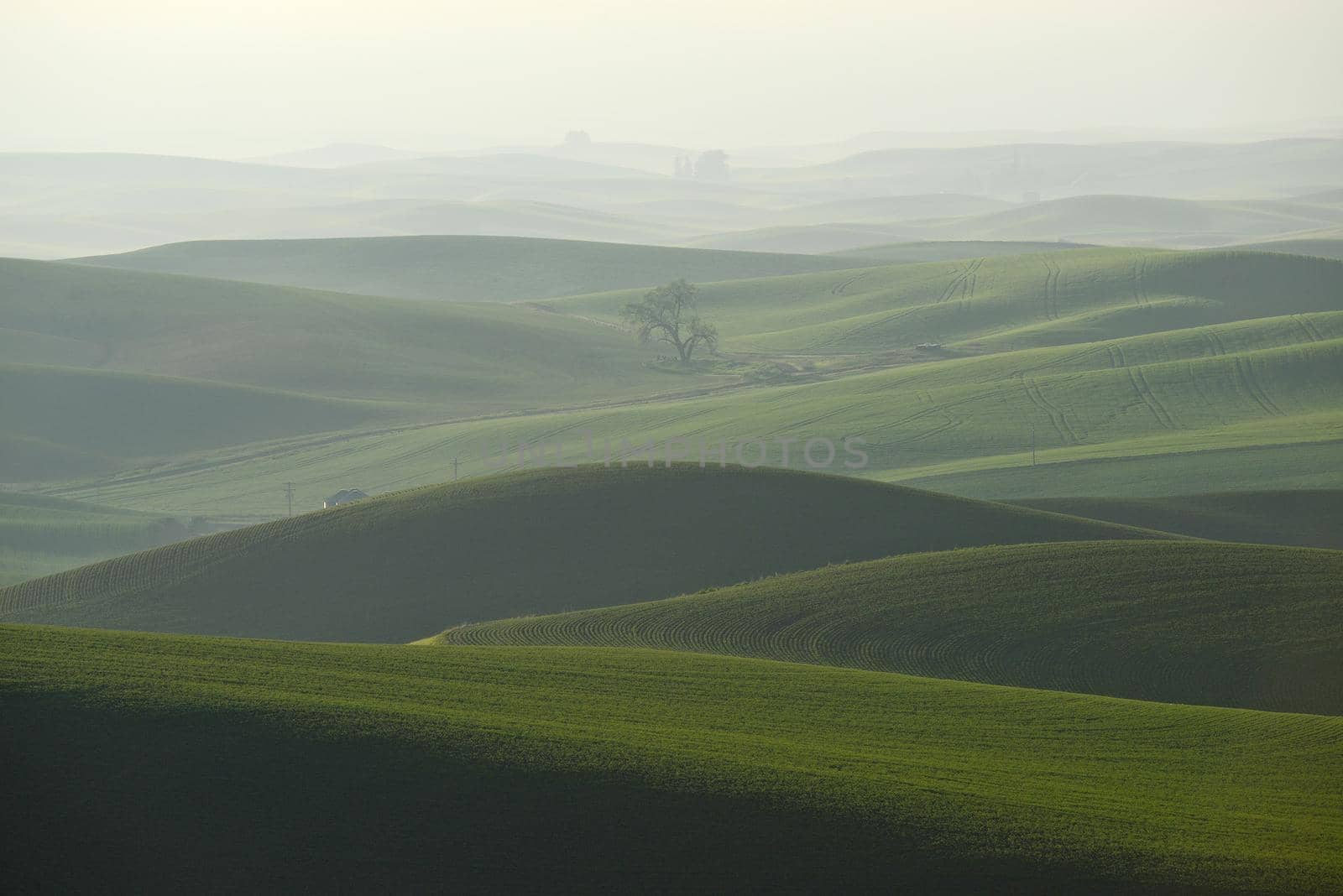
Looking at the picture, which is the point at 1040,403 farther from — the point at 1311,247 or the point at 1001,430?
the point at 1311,247

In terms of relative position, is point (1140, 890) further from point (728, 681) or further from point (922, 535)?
point (922, 535)

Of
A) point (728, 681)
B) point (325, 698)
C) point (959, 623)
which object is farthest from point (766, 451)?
point (325, 698)

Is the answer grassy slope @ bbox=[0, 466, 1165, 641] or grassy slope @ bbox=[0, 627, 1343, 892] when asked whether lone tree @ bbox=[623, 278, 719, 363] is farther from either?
grassy slope @ bbox=[0, 627, 1343, 892]

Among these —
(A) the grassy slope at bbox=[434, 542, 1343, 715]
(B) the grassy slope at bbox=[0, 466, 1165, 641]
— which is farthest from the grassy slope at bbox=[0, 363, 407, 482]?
(A) the grassy slope at bbox=[434, 542, 1343, 715]

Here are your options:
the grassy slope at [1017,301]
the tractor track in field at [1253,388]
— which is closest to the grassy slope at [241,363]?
the grassy slope at [1017,301]

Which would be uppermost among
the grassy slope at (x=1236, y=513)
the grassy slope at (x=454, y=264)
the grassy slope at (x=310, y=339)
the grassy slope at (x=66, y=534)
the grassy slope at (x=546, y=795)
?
the grassy slope at (x=454, y=264)

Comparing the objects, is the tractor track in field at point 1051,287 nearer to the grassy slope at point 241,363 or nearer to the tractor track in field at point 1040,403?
the tractor track in field at point 1040,403
